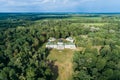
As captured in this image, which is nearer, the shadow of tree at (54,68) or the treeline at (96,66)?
the treeline at (96,66)

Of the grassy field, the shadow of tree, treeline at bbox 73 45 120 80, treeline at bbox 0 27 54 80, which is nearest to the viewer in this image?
treeline at bbox 0 27 54 80

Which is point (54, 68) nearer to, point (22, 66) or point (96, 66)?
point (22, 66)

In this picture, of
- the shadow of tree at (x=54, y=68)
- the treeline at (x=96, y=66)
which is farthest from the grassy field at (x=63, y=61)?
A: the treeline at (x=96, y=66)

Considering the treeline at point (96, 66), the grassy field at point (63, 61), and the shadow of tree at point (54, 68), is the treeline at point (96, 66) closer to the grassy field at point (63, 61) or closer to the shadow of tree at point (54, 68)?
the grassy field at point (63, 61)

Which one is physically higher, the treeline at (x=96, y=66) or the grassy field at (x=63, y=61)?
the treeline at (x=96, y=66)

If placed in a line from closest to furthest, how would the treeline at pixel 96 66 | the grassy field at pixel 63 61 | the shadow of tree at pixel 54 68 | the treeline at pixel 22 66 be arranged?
the treeline at pixel 22 66, the treeline at pixel 96 66, the shadow of tree at pixel 54 68, the grassy field at pixel 63 61

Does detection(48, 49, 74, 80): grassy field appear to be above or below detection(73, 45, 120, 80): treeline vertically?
below

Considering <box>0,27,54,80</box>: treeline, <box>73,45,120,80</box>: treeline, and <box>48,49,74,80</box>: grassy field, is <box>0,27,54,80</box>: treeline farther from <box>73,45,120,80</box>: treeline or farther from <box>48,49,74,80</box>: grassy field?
<box>73,45,120,80</box>: treeline

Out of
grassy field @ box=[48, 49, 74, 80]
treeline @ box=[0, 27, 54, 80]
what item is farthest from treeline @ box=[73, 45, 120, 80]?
treeline @ box=[0, 27, 54, 80]

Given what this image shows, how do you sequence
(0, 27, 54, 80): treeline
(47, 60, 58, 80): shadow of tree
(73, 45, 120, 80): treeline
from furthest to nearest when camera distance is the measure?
(47, 60, 58, 80): shadow of tree → (73, 45, 120, 80): treeline → (0, 27, 54, 80): treeline
